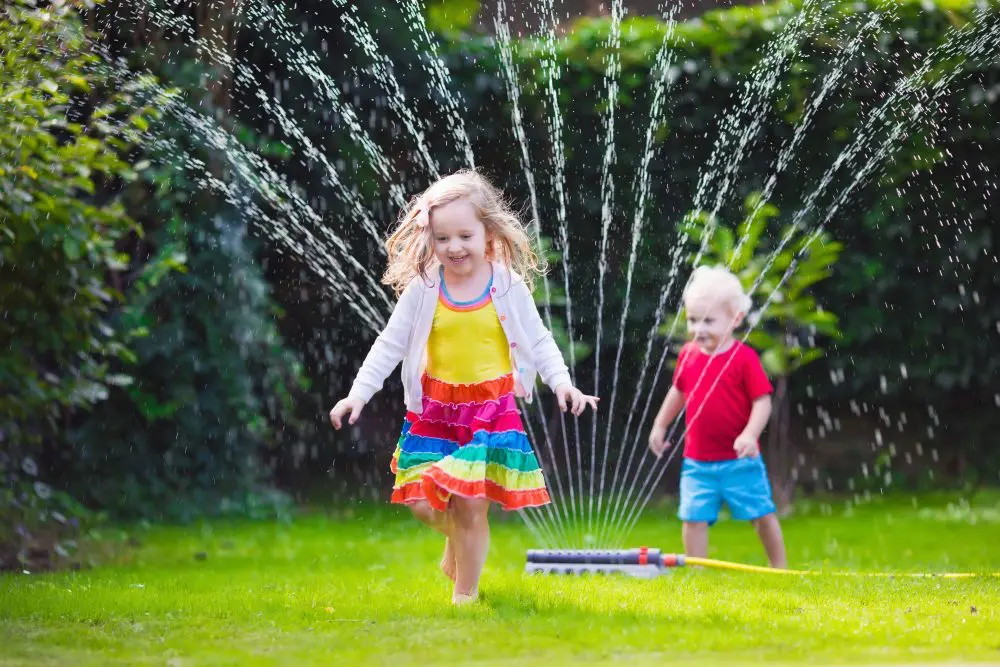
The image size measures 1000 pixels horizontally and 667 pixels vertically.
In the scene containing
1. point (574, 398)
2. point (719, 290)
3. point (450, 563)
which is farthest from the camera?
point (719, 290)

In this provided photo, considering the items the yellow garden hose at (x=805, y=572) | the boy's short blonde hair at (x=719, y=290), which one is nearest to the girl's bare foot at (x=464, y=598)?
the yellow garden hose at (x=805, y=572)

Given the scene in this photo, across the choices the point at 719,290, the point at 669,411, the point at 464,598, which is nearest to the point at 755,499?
the point at 669,411

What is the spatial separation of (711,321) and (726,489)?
0.64m

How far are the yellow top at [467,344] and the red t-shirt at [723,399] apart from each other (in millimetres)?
1322

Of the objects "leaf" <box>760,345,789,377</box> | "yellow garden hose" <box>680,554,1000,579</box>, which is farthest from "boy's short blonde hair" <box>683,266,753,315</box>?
"leaf" <box>760,345,789,377</box>

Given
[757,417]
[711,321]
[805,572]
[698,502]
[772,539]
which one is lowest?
[805,572]

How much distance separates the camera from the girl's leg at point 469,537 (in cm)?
359

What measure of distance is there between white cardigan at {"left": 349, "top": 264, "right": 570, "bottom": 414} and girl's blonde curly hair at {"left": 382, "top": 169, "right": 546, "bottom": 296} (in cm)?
7

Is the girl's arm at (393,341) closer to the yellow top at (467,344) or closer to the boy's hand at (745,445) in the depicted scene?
the yellow top at (467,344)

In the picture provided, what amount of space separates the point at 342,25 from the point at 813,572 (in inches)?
172

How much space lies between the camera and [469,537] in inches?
142

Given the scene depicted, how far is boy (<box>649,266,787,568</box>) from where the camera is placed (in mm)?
4785

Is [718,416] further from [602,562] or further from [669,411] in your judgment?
[602,562]

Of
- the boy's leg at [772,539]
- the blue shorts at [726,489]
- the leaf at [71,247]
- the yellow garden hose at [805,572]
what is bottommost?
the yellow garden hose at [805,572]
